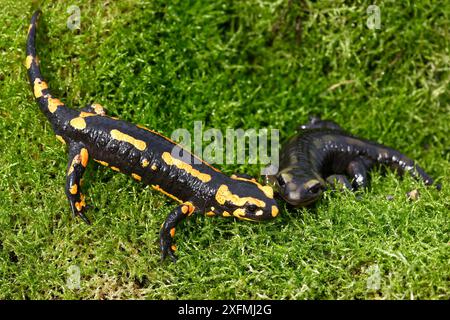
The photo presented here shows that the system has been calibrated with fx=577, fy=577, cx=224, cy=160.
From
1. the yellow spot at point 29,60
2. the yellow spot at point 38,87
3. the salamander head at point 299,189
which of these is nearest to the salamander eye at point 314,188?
the salamander head at point 299,189

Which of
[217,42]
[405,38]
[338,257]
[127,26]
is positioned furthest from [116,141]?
[405,38]

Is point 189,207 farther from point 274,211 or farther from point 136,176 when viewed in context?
point 274,211

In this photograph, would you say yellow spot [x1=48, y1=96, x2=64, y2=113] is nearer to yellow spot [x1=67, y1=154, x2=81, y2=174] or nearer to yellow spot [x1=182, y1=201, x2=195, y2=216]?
yellow spot [x1=67, y1=154, x2=81, y2=174]

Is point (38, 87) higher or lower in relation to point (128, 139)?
higher

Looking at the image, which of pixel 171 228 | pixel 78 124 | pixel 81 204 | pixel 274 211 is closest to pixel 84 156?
pixel 78 124

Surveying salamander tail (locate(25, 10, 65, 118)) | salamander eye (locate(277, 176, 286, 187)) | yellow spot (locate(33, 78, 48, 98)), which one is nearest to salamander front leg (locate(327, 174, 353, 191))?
salamander eye (locate(277, 176, 286, 187))

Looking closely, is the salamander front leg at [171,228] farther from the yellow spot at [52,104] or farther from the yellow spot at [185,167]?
the yellow spot at [52,104]
